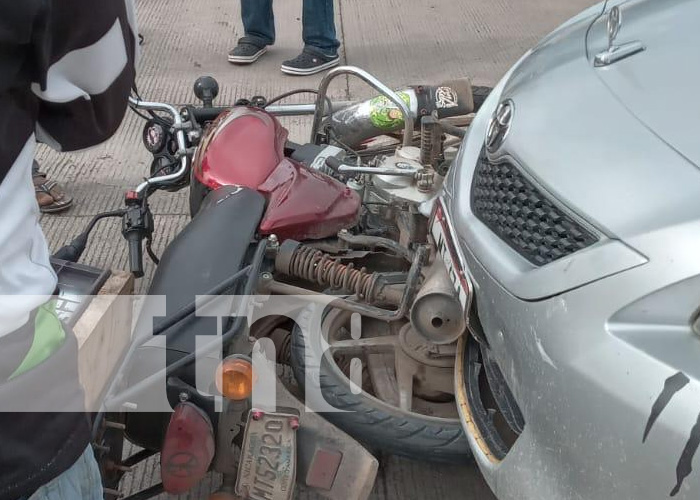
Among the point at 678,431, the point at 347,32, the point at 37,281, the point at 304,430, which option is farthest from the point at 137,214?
the point at 347,32

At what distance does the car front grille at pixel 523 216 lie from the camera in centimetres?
172

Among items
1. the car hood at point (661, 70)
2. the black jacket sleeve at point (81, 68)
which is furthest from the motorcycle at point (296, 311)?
the black jacket sleeve at point (81, 68)

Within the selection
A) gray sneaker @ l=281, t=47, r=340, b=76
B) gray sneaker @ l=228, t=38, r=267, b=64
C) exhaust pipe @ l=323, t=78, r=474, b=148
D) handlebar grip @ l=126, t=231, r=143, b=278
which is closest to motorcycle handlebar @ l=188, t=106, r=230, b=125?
exhaust pipe @ l=323, t=78, r=474, b=148

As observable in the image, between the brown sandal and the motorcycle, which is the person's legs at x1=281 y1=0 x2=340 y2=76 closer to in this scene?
the brown sandal

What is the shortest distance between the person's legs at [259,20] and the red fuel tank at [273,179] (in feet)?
10.2

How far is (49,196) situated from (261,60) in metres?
2.36

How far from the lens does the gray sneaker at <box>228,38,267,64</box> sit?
586 cm

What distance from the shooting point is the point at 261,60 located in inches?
236

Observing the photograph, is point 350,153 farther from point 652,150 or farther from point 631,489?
point 631,489

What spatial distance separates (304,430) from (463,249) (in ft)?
2.07

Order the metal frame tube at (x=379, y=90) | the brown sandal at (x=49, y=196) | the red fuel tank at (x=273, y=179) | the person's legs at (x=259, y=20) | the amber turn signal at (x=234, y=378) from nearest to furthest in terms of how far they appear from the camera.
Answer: the amber turn signal at (x=234, y=378) → the red fuel tank at (x=273, y=179) → the metal frame tube at (x=379, y=90) → the brown sandal at (x=49, y=196) → the person's legs at (x=259, y=20)

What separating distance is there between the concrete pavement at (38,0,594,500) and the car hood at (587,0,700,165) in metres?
1.40

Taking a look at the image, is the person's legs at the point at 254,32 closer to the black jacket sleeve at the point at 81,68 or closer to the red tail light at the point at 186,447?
the red tail light at the point at 186,447

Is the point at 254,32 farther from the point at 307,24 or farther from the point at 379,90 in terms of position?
the point at 379,90
